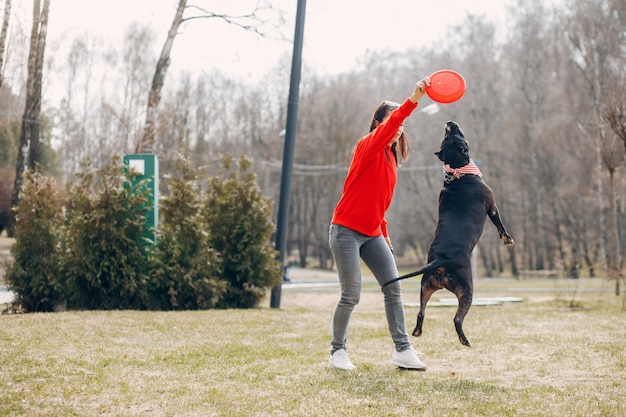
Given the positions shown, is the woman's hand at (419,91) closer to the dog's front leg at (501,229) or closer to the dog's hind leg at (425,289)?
the dog's front leg at (501,229)

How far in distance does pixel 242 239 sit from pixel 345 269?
641cm

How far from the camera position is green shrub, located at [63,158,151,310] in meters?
9.85

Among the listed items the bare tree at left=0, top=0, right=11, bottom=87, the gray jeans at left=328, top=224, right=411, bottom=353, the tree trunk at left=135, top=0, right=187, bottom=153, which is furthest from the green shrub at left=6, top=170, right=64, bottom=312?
the tree trunk at left=135, top=0, right=187, bottom=153

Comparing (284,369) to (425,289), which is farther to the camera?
(284,369)

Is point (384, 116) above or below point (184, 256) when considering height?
above

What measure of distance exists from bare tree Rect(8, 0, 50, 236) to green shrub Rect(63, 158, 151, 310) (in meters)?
1.05

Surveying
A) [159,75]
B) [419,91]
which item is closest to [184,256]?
[419,91]

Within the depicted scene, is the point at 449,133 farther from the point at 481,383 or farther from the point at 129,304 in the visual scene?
the point at 129,304

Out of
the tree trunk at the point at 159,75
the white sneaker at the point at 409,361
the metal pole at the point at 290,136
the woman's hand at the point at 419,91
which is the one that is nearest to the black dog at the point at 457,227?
the white sneaker at the point at 409,361

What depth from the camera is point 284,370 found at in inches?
207

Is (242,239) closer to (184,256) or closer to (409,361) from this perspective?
(184,256)

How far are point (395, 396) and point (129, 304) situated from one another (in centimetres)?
669

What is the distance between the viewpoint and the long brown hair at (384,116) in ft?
17.2

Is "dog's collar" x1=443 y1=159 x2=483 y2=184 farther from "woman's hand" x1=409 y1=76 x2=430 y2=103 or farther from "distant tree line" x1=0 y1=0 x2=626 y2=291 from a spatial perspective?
"distant tree line" x1=0 y1=0 x2=626 y2=291
